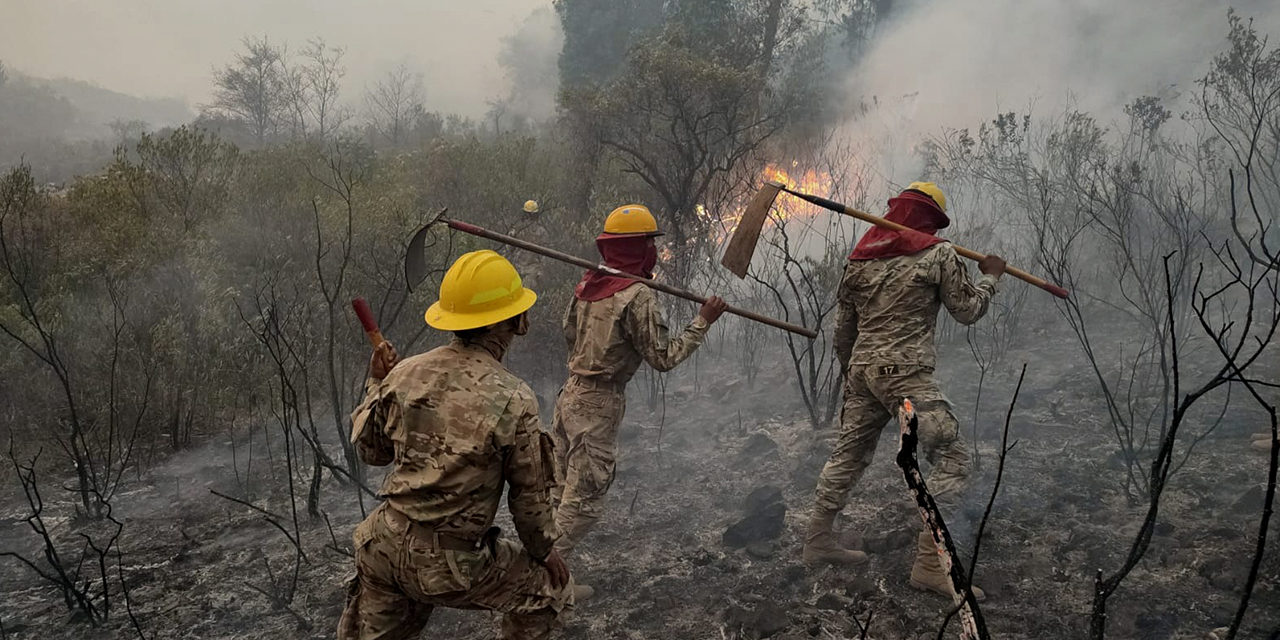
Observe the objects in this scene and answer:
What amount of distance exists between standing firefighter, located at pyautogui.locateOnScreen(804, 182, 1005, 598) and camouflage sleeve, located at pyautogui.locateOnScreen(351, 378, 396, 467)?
2.23 m

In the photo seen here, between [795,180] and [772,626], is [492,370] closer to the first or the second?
[772,626]

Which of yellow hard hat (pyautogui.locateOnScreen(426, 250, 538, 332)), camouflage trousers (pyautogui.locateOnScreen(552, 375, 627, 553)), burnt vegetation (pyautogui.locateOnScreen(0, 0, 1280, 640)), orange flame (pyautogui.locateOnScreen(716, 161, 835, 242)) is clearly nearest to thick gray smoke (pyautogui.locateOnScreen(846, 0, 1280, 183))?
burnt vegetation (pyautogui.locateOnScreen(0, 0, 1280, 640))

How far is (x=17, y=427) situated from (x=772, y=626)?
6.54 m

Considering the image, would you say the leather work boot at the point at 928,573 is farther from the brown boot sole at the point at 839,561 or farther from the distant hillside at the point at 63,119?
the distant hillside at the point at 63,119

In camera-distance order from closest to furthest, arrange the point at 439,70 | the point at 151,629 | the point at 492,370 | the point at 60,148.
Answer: the point at 492,370 → the point at 151,629 → the point at 60,148 → the point at 439,70

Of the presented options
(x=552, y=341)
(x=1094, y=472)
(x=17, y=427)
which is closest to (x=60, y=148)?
(x=17, y=427)

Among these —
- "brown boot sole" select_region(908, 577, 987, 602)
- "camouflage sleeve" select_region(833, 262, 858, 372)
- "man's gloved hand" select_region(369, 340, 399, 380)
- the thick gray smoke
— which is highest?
the thick gray smoke

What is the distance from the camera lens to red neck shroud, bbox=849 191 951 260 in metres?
3.20

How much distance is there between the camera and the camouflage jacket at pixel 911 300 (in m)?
3.12

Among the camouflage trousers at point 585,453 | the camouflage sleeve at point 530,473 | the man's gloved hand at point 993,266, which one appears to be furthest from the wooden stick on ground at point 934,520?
the man's gloved hand at point 993,266

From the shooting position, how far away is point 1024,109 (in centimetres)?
1211

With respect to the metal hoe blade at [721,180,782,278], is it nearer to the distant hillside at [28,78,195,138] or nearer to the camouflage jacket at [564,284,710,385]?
the camouflage jacket at [564,284,710,385]

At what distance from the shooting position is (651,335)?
10.5 feet

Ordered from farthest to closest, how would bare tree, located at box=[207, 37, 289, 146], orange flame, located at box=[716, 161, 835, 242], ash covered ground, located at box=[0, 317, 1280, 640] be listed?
bare tree, located at box=[207, 37, 289, 146], orange flame, located at box=[716, 161, 835, 242], ash covered ground, located at box=[0, 317, 1280, 640]
